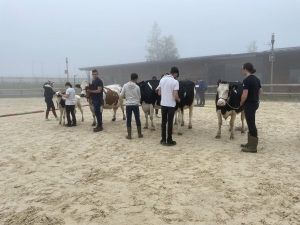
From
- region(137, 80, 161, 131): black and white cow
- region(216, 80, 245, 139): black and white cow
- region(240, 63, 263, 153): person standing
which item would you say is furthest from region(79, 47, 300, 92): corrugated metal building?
region(240, 63, 263, 153): person standing

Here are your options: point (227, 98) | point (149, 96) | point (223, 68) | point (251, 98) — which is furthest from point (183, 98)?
point (223, 68)

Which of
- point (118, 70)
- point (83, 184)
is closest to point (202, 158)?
point (83, 184)

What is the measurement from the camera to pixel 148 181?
154 inches

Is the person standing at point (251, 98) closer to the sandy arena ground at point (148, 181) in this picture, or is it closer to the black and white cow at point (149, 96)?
the sandy arena ground at point (148, 181)

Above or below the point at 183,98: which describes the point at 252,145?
below

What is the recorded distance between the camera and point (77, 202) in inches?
129

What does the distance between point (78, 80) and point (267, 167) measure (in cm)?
3142

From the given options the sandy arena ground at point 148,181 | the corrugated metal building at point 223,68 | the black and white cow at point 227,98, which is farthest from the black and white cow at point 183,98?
the corrugated metal building at point 223,68

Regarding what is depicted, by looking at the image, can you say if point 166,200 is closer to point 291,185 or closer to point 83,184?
point 83,184

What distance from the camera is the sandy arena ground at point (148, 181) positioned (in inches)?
116

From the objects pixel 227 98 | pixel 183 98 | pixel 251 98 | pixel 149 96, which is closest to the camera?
pixel 251 98

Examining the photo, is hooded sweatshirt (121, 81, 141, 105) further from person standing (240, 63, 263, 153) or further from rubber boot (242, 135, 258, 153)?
rubber boot (242, 135, 258, 153)

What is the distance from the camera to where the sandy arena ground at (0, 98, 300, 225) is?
9.71 feet

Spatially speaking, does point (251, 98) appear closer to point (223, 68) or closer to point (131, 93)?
point (131, 93)
